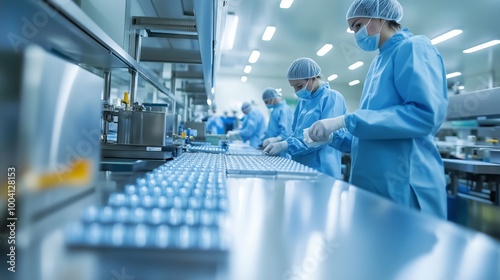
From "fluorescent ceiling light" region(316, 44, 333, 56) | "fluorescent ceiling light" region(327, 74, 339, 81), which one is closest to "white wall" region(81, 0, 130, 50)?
"fluorescent ceiling light" region(316, 44, 333, 56)

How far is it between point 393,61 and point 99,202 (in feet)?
4.22

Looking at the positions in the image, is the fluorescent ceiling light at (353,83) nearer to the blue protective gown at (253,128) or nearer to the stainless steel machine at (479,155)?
the blue protective gown at (253,128)

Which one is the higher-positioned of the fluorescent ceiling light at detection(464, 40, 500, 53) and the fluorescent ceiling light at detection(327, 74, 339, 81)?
the fluorescent ceiling light at detection(327, 74, 339, 81)

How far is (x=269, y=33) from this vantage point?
21.7 feet

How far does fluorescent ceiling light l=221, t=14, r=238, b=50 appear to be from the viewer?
5526mm

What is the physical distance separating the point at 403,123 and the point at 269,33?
19.3 feet

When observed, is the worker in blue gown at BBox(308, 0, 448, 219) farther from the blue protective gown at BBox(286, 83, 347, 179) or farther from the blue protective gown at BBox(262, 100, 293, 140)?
the blue protective gown at BBox(262, 100, 293, 140)

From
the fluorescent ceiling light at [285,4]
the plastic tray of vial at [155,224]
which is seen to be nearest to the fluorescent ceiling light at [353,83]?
the fluorescent ceiling light at [285,4]

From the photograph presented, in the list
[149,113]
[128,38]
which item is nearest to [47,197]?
[149,113]

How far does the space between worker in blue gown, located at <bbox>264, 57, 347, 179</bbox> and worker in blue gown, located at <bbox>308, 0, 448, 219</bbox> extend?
2.29ft

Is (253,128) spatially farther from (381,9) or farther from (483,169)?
(381,9)

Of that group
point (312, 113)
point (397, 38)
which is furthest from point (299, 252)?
point (312, 113)

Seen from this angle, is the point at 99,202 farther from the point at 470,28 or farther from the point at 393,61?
the point at 470,28

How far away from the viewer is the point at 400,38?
55.2 inches
